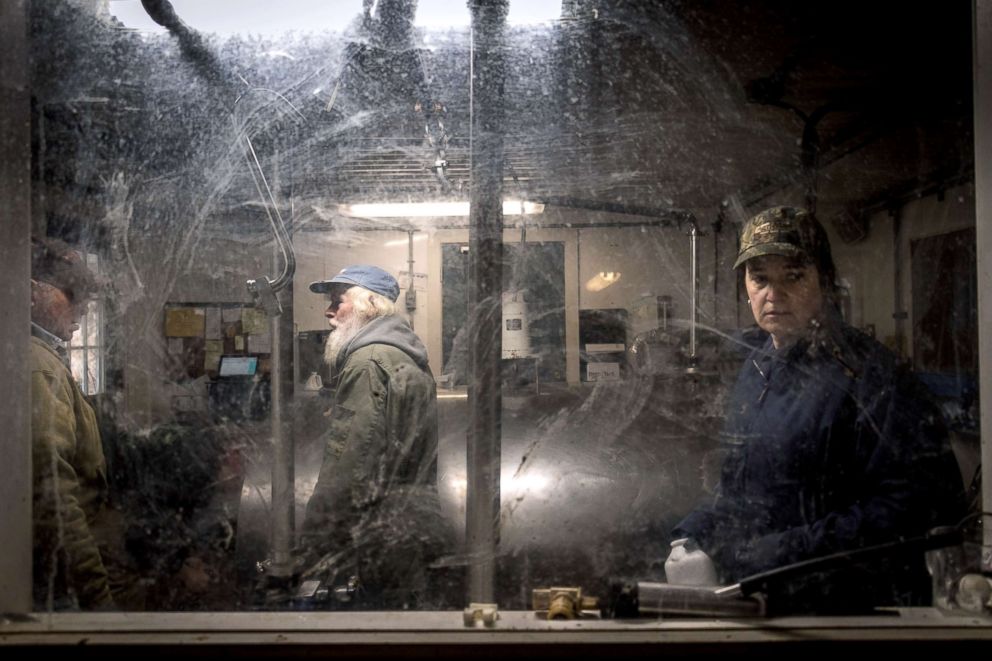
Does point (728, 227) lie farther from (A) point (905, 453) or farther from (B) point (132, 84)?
(B) point (132, 84)

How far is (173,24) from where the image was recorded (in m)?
1.24

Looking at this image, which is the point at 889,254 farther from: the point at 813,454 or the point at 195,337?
the point at 195,337

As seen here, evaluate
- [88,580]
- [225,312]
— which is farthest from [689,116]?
[88,580]

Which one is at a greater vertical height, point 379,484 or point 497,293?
point 497,293

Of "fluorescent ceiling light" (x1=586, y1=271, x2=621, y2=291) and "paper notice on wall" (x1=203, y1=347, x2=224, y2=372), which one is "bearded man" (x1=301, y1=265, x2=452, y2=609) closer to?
"paper notice on wall" (x1=203, y1=347, x2=224, y2=372)

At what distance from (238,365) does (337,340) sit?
0.20 meters

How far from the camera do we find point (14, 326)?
110cm

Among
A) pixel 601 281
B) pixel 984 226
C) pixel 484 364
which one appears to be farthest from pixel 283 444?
pixel 984 226

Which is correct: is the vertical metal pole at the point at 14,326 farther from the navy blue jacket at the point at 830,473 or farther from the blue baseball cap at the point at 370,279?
the navy blue jacket at the point at 830,473

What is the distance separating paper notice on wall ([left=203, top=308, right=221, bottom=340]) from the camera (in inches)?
47.9

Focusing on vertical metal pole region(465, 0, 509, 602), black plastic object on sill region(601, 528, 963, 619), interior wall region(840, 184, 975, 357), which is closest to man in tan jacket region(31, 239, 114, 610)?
vertical metal pole region(465, 0, 509, 602)

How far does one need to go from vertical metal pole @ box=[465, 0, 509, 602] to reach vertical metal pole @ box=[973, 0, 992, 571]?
0.85 metres

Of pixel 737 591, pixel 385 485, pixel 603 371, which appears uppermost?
pixel 603 371

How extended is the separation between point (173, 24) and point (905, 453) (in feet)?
5.25
